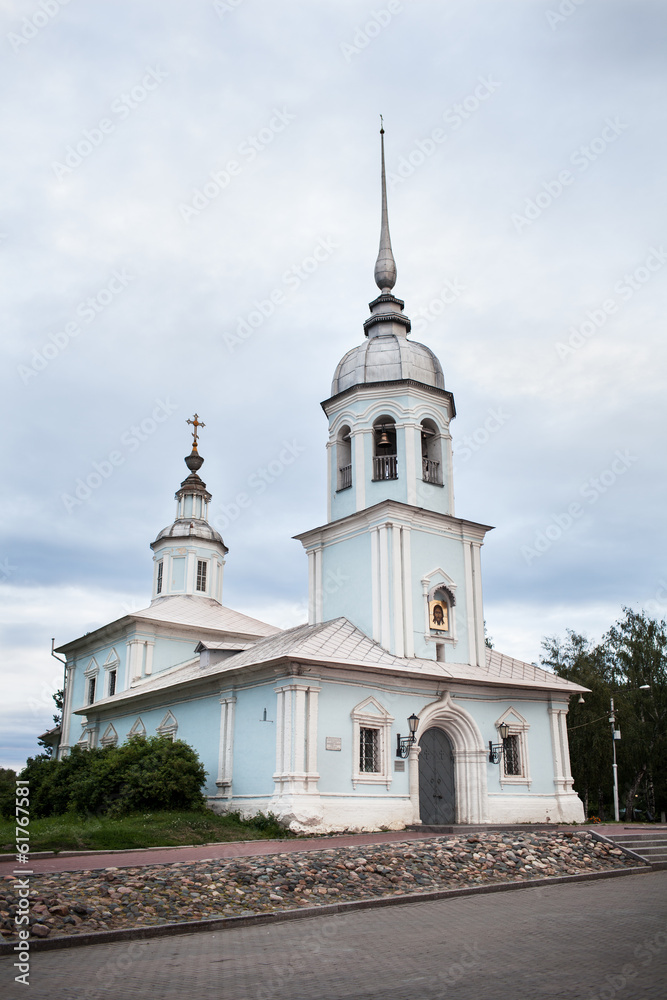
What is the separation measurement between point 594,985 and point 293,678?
1201cm

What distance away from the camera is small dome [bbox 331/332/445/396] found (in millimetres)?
22969

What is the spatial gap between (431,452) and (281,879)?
1474 cm

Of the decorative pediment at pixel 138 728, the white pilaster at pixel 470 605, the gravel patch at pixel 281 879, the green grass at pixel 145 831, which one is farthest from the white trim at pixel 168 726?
the gravel patch at pixel 281 879

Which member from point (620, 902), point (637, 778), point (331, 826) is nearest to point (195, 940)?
point (620, 902)

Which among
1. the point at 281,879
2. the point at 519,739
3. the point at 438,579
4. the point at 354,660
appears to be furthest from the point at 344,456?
the point at 281,879

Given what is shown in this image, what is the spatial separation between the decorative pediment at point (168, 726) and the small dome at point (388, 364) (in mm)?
9956

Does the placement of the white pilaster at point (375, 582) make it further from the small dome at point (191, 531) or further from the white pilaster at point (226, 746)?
the small dome at point (191, 531)

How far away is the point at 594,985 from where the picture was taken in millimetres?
5785

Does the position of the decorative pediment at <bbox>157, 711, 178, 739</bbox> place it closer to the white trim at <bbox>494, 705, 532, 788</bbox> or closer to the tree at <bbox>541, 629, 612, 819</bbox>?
the white trim at <bbox>494, 705, 532, 788</bbox>

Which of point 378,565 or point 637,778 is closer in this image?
point 378,565

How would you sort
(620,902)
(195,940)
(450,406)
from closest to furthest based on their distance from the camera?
(195,940) → (620,902) → (450,406)

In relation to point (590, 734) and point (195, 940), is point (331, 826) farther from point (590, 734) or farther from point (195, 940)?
point (590, 734)

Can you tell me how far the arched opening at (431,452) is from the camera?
22.6m

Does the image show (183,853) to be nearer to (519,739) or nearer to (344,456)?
(519,739)
